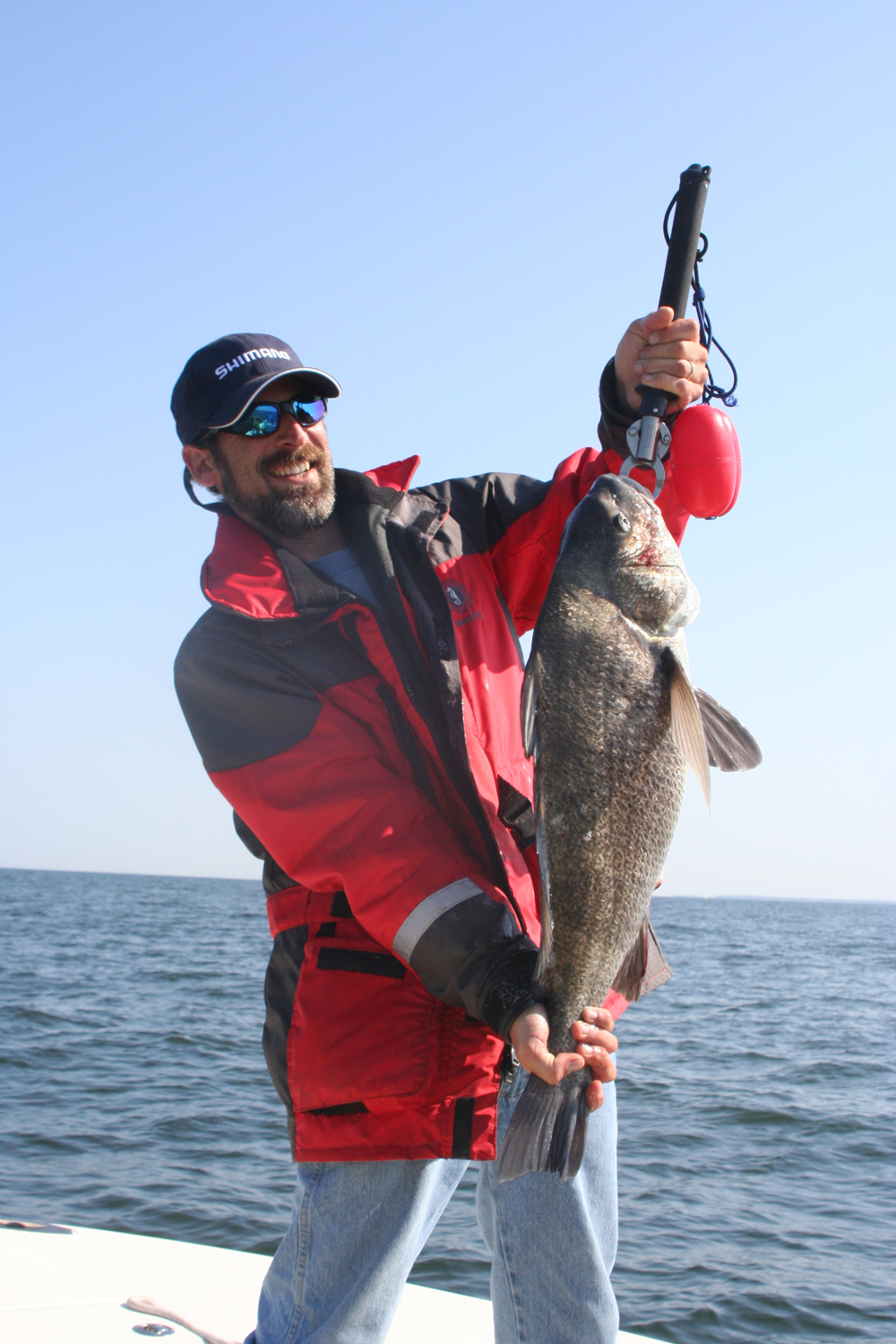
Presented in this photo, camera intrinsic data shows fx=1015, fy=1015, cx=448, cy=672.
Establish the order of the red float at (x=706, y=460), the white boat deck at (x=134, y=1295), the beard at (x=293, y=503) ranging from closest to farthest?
the red float at (x=706, y=460) → the beard at (x=293, y=503) → the white boat deck at (x=134, y=1295)

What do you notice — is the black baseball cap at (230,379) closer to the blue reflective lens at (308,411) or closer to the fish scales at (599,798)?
the blue reflective lens at (308,411)

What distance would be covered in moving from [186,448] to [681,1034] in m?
16.5

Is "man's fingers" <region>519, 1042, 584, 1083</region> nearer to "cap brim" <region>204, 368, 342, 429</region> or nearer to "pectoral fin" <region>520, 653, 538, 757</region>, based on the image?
"pectoral fin" <region>520, 653, 538, 757</region>

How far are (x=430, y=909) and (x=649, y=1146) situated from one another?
9.52 metres

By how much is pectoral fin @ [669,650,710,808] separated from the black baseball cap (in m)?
1.69

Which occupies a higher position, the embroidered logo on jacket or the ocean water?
the embroidered logo on jacket

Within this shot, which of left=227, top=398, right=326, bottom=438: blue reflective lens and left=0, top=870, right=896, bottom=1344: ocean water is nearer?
left=227, top=398, right=326, bottom=438: blue reflective lens

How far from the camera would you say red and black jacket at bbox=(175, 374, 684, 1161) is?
2.61m

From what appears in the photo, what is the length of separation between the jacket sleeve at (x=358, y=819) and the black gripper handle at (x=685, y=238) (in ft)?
4.87

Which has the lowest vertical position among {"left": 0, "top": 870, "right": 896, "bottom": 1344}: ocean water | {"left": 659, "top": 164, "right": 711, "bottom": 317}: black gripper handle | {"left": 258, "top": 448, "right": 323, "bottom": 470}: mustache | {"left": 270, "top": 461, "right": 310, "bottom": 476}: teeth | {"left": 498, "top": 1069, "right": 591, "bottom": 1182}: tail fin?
{"left": 0, "top": 870, "right": 896, "bottom": 1344}: ocean water

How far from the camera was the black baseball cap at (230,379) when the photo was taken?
3.33 m

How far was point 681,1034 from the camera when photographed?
1766 centimetres

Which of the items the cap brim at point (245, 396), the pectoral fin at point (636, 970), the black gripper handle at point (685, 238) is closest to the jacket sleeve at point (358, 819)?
the pectoral fin at point (636, 970)

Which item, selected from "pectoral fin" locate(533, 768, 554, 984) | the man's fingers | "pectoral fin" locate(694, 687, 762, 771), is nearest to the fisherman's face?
"pectoral fin" locate(533, 768, 554, 984)
